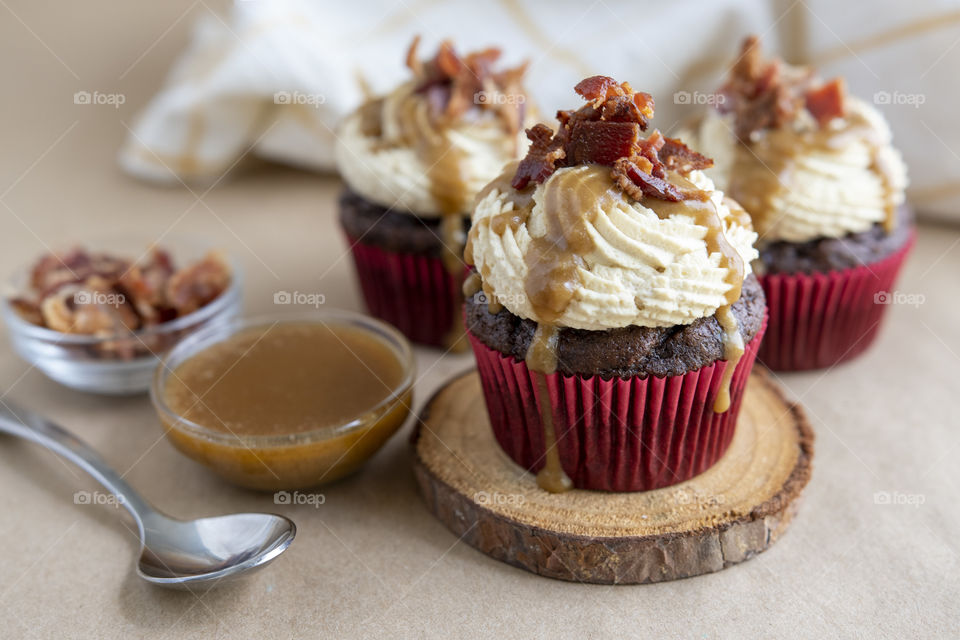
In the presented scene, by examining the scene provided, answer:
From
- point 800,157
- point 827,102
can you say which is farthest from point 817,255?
point 827,102

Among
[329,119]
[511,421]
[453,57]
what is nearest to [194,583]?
[511,421]

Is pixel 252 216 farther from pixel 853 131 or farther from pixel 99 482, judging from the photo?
pixel 853 131

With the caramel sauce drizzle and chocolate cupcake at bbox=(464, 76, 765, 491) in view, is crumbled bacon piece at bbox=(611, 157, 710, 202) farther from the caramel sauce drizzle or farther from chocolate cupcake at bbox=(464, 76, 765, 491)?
the caramel sauce drizzle

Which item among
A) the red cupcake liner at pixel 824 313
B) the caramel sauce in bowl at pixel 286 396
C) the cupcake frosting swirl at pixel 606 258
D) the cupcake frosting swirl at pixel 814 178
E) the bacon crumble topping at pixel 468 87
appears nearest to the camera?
Result: the cupcake frosting swirl at pixel 606 258

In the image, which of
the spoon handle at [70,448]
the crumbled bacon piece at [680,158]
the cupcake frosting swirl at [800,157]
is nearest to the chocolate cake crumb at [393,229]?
the cupcake frosting swirl at [800,157]

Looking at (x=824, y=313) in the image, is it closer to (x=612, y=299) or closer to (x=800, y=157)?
(x=800, y=157)

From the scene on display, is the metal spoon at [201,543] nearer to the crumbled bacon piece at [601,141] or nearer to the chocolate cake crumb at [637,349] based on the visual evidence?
the chocolate cake crumb at [637,349]
